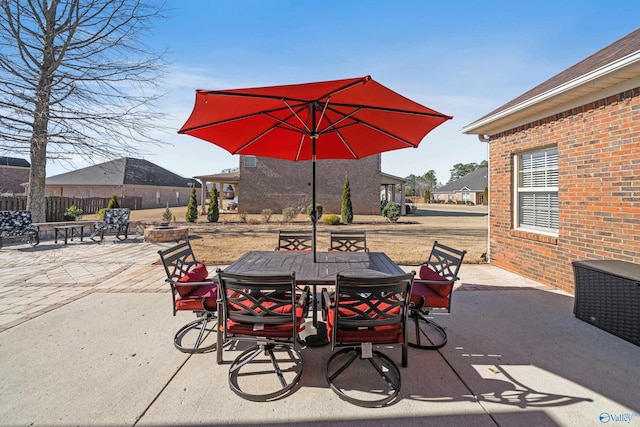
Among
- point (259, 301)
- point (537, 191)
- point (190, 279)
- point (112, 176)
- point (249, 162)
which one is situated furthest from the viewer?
point (112, 176)

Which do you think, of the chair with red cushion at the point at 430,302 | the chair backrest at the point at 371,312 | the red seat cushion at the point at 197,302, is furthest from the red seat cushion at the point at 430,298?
the red seat cushion at the point at 197,302

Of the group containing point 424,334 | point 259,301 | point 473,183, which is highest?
point 473,183

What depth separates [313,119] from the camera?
325 centimetres

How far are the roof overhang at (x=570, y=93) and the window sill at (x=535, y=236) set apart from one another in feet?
7.23

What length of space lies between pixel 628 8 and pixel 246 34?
897cm

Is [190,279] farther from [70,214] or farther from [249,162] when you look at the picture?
[249,162]

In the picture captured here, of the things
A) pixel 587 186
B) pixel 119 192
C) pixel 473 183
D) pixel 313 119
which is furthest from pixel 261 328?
pixel 473 183

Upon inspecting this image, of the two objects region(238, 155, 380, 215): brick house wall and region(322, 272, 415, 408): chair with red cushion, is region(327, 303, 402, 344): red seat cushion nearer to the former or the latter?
region(322, 272, 415, 408): chair with red cushion

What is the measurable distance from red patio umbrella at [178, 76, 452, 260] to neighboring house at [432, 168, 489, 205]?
4174cm

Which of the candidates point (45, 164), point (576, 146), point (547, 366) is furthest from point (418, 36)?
point (45, 164)

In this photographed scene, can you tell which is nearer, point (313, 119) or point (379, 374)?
point (379, 374)

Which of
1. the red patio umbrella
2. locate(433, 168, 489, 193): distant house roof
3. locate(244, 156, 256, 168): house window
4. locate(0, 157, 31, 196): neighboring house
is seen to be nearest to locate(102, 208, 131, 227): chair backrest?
the red patio umbrella

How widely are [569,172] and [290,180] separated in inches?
721

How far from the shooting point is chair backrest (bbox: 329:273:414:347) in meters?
2.15
